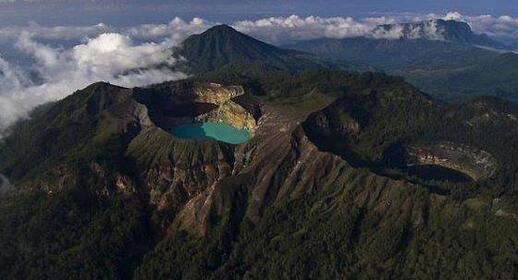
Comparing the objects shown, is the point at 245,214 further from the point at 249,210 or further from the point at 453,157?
the point at 453,157

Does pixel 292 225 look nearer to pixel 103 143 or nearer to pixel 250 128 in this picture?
pixel 250 128

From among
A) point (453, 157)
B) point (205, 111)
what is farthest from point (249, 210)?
point (453, 157)


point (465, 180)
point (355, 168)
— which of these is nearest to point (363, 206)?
point (355, 168)

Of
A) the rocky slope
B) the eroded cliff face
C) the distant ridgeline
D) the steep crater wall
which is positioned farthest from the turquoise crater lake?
the eroded cliff face

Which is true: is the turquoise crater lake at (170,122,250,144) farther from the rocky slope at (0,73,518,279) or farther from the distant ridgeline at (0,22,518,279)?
the rocky slope at (0,73,518,279)

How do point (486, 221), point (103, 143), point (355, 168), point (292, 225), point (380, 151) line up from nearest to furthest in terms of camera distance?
point (486, 221)
point (292, 225)
point (355, 168)
point (103, 143)
point (380, 151)

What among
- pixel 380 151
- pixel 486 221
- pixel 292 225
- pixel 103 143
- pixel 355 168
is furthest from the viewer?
pixel 380 151
